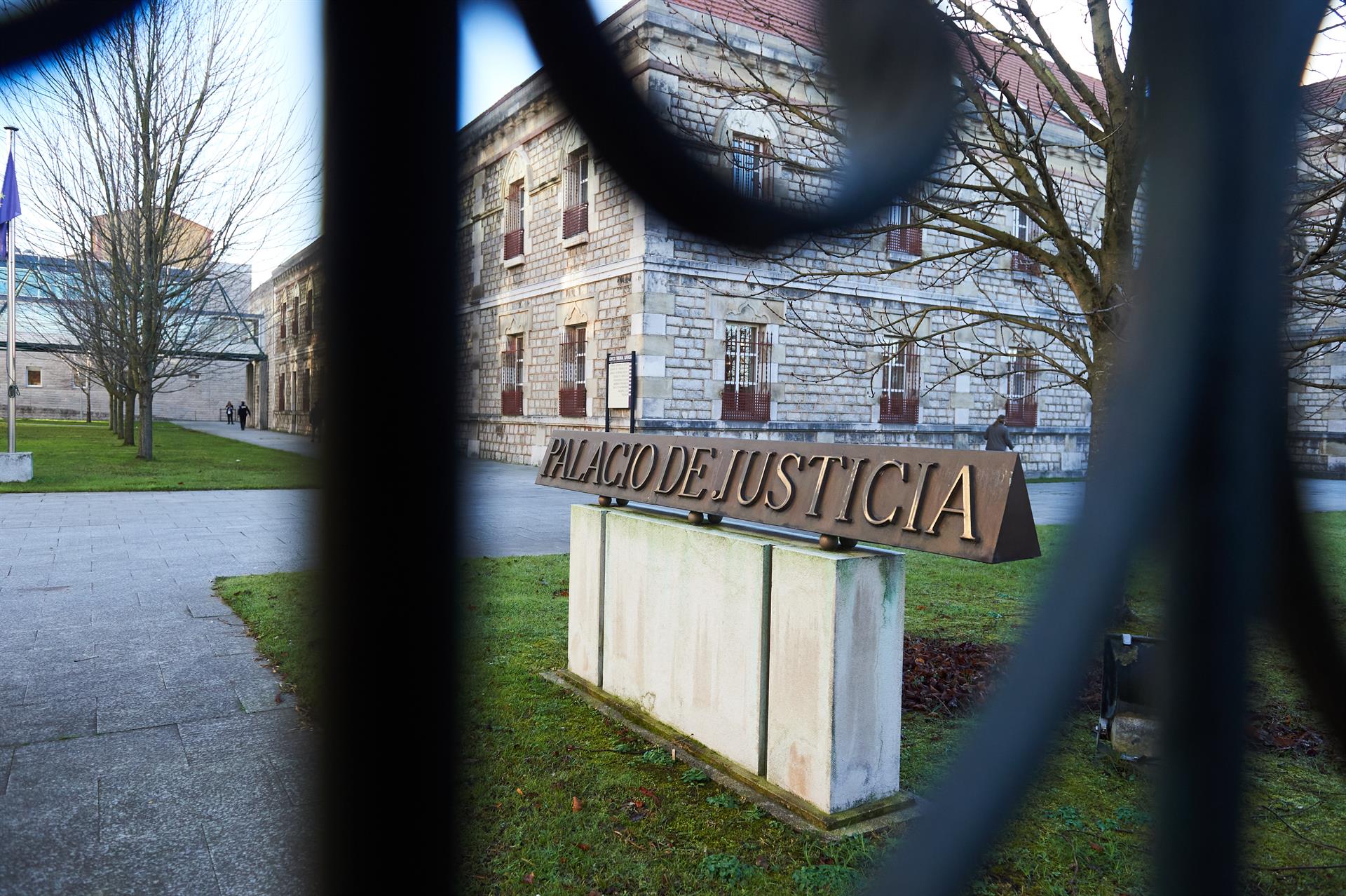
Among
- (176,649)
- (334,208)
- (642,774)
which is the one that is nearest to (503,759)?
(642,774)

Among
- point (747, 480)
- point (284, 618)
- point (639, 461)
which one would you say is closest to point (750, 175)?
point (747, 480)

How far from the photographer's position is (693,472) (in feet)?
11.6

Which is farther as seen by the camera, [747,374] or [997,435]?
[747,374]

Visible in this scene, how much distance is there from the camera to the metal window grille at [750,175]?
0.75 metres

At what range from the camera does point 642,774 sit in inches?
134

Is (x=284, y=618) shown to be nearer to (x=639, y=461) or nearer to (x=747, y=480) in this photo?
(x=639, y=461)

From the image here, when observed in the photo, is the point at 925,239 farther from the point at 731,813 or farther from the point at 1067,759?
the point at 1067,759

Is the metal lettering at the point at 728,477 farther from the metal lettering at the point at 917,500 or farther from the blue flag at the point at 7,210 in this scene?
the blue flag at the point at 7,210

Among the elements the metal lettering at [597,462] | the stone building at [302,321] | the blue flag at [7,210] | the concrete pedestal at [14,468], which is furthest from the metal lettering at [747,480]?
the concrete pedestal at [14,468]

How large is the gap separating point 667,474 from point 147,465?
704 inches

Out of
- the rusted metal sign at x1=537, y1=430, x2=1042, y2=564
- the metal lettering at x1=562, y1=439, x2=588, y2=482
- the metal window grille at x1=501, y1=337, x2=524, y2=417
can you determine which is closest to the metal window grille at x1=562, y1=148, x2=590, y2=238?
the rusted metal sign at x1=537, y1=430, x2=1042, y2=564

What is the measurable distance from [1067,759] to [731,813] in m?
2.83

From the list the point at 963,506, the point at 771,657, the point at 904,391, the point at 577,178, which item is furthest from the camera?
the point at 904,391

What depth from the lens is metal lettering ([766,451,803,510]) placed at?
3.05 metres
